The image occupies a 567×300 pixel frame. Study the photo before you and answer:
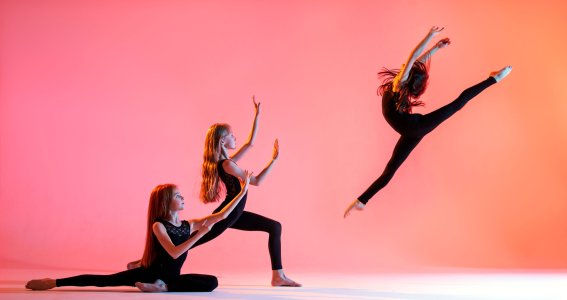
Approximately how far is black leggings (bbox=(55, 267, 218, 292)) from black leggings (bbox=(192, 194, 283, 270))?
1.43 feet

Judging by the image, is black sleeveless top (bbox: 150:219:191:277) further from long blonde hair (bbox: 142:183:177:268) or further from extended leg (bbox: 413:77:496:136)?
extended leg (bbox: 413:77:496:136)

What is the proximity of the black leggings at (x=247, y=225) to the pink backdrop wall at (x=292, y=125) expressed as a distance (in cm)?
221

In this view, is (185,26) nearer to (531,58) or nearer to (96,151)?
(96,151)

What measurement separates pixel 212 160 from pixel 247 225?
1.69 ft

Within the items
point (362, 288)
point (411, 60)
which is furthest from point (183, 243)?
point (411, 60)

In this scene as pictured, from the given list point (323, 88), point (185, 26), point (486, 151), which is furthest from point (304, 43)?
point (486, 151)

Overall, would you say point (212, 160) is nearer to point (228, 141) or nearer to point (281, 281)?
point (228, 141)

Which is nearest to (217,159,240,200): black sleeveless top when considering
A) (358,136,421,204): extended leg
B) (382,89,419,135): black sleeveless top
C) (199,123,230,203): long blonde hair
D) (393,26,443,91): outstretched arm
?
(199,123,230,203): long blonde hair

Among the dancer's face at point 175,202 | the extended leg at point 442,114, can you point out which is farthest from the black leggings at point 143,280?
the extended leg at point 442,114

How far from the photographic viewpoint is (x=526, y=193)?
796 cm

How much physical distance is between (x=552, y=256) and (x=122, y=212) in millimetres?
4455

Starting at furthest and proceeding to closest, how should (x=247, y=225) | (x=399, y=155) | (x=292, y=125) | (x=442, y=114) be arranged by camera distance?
1. (x=292, y=125)
2. (x=399, y=155)
3. (x=247, y=225)
4. (x=442, y=114)

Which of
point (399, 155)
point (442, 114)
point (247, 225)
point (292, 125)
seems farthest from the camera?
point (292, 125)

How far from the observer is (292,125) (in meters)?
7.90
